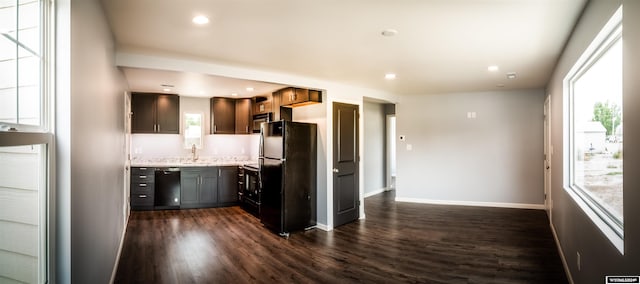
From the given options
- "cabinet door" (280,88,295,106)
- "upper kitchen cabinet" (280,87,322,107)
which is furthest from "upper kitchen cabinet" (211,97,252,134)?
"upper kitchen cabinet" (280,87,322,107)

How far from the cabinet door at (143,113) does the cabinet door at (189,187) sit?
3.68 ft

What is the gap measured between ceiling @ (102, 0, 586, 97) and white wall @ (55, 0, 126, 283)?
0.49 meters

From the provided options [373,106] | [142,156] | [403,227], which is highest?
[373,106]

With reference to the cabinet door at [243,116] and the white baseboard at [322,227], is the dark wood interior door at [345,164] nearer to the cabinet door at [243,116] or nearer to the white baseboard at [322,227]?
the white baseboard at [322,227]

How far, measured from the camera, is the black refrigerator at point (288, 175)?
14.7ft

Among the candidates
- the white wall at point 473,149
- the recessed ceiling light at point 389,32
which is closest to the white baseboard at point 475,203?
the white wall at point 473,149

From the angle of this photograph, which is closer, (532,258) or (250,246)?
(532,258)

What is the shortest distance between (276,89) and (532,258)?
4.22m

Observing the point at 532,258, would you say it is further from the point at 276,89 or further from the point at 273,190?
the point at 276,89

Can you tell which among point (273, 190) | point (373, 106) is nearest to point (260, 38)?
point (273, 190)

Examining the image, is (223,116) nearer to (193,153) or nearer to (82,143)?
(193,153)

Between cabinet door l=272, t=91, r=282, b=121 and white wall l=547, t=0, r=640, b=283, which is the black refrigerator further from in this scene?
white wall l=547, t=0, r=640, b=283

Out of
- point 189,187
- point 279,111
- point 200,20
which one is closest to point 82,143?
point 200,20

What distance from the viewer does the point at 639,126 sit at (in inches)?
53.4
